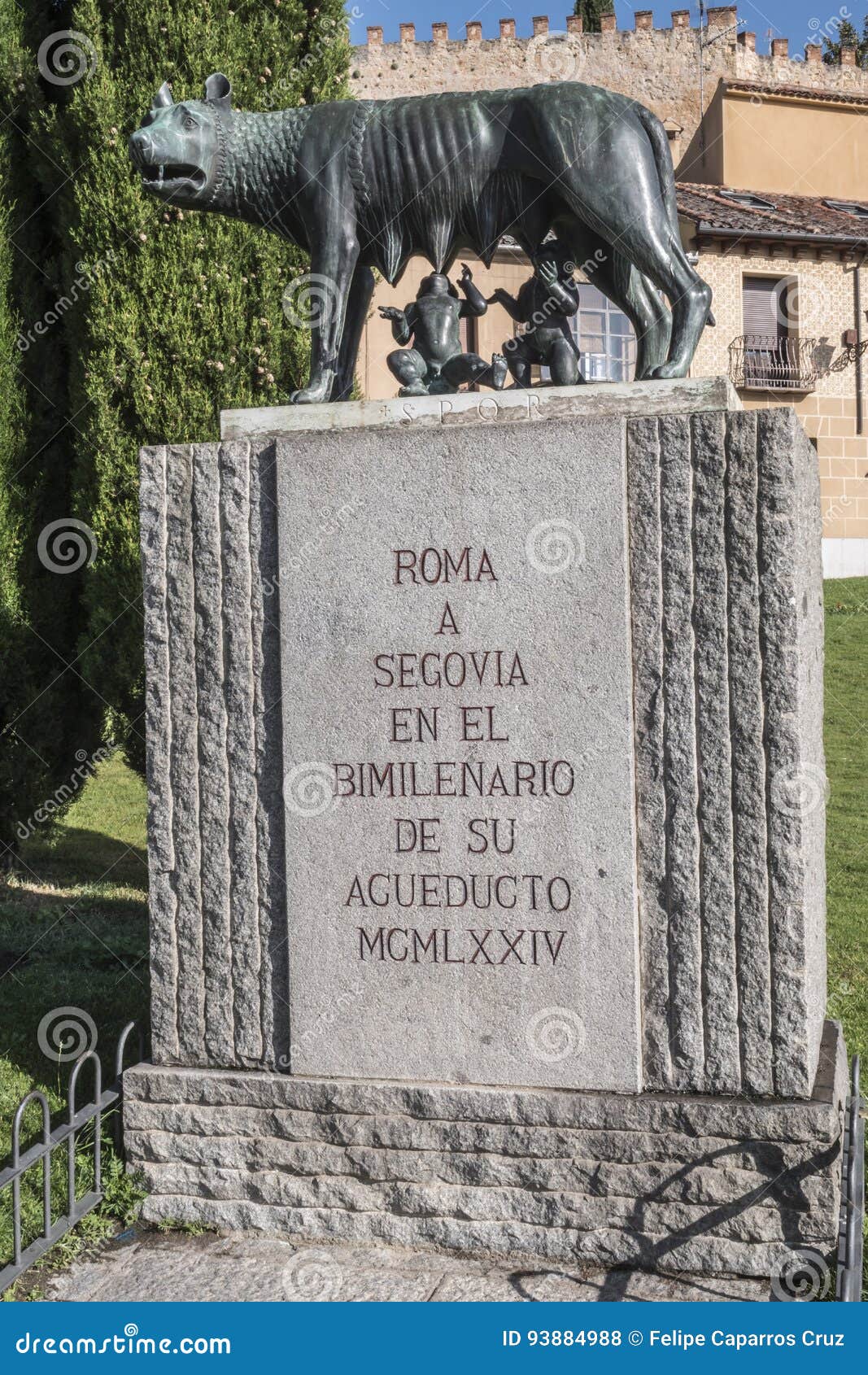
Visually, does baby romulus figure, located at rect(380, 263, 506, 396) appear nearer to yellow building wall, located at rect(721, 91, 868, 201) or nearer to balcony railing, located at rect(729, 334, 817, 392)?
balcony railing, located at rect(729, 334, 817, 392)

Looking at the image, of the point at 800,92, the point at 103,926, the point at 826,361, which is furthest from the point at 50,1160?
the point at 800,92

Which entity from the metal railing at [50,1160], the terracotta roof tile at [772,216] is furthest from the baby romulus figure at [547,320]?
the terracotta roof tile at [772,216]

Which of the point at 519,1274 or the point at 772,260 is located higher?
the point at 772,260

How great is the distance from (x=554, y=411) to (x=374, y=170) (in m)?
1.07

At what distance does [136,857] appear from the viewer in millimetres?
9258

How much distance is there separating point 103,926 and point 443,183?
471cm

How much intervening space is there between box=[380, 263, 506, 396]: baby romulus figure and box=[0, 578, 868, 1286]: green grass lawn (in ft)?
8.80

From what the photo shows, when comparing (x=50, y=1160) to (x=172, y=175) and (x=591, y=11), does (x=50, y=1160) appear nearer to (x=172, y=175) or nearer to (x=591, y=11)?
(x=172, y=175)

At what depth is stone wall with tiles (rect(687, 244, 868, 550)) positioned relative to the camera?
20500 mm

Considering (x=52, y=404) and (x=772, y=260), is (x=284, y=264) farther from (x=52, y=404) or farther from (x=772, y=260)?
(x=772, y=260)

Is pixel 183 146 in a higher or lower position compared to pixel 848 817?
higher

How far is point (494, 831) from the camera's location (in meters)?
3.82

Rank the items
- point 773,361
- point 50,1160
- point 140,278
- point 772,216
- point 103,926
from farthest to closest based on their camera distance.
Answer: point 773,361 → point 772,216 → point 103,926 → point 140,278 → point 50,1160

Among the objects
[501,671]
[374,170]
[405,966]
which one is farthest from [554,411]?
[405,966]
